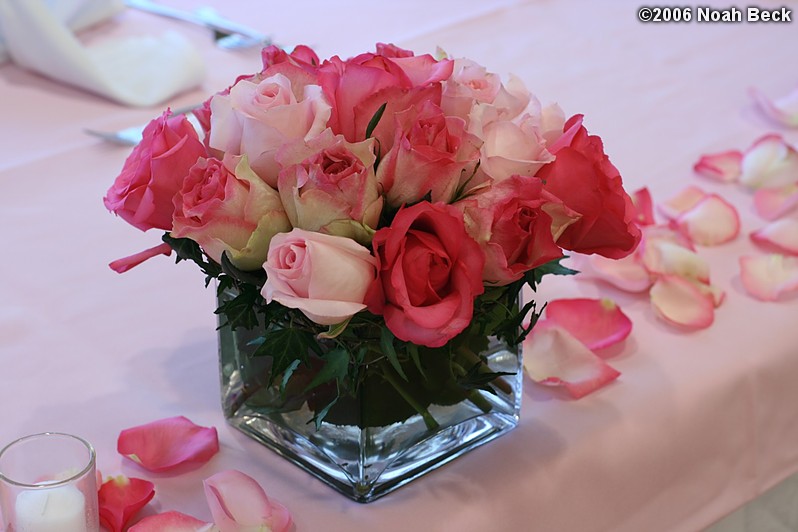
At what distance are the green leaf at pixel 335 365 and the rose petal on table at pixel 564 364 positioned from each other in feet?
0.74

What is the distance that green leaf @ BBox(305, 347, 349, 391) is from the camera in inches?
24.1

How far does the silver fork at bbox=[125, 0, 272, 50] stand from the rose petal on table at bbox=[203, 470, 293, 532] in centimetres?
87

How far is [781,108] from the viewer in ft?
4.17

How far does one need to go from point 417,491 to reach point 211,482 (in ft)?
0.44

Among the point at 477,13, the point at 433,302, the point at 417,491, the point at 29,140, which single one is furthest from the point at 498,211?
the point at 477,13

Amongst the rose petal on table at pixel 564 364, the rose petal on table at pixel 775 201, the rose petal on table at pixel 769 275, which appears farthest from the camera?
the rose petal on table at pixel 775 201

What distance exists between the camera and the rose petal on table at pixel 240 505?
0.64 m

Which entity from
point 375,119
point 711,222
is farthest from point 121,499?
point 711,222

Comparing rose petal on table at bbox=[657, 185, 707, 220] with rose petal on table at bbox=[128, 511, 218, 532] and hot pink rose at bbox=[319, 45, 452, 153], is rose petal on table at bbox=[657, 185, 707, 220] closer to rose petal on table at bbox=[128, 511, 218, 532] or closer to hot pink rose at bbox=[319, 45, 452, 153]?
hot pink rose at bbox=[319, 45, 452, 153]

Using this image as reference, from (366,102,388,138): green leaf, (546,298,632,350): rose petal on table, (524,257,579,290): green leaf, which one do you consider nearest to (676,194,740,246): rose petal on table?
(546,298,632,350): rose petal on table

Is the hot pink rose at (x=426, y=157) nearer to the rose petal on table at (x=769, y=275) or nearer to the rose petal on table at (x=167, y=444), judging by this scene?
the rose petal on table at (x=167, y=444)

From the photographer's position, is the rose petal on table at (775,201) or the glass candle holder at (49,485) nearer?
the glass candle holder at (49,485)

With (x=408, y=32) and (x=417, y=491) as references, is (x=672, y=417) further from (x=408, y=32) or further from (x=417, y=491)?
(x=408, y=32)

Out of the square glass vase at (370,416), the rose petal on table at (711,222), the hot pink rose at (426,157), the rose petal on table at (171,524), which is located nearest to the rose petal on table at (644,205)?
the rose petal on table at (711,222)
